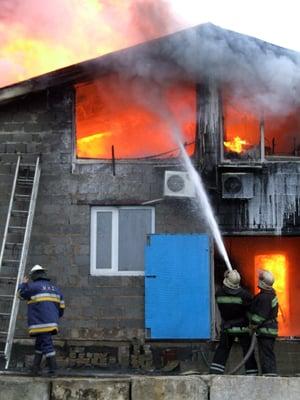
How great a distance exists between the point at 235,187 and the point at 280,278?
447 centimetres

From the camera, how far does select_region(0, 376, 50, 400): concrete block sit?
751cm

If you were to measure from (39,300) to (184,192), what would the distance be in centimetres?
372

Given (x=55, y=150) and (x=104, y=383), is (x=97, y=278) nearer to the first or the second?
(x=55, y=150)

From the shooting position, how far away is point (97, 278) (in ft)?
37.1

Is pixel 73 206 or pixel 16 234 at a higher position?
pixel 73 206

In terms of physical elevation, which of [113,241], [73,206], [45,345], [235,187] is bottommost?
[45,345]

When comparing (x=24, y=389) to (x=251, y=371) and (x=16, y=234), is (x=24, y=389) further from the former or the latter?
(x=16, y=234)

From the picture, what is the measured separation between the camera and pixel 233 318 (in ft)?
28.6

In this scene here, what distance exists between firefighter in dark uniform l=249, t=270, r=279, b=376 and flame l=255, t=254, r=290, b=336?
20.5 ft

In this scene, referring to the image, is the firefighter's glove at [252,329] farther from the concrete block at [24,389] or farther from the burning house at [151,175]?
the concrete block at [24,389]

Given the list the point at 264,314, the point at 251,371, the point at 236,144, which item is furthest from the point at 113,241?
the point at 251,371

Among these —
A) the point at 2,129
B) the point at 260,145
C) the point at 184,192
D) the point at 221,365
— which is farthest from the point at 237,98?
the point at 221,365

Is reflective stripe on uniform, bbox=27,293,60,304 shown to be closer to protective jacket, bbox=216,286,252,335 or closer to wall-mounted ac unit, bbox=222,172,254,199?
protective jacket, bbox=216,286,252,335

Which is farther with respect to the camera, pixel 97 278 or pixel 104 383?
pixel 97 278
